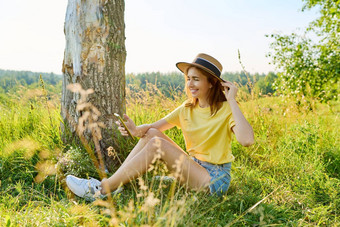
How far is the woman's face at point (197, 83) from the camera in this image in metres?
2.82

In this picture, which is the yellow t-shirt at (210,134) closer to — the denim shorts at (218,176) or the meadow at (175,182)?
the denim shorts at (218,176)

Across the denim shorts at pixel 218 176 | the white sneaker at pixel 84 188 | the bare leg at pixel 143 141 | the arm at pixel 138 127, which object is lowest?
the white sneaker at pixel 84 188

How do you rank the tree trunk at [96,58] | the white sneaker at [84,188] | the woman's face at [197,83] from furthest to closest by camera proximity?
the tree trunk at [96,58] → the woman's face at [197,83] → the white sneaker at [84,188]

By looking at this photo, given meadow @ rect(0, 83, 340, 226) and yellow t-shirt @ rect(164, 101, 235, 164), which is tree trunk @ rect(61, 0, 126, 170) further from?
yellow t-shirt @ rect(164, 101, 235, 164)

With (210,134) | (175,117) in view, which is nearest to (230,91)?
(210,134)

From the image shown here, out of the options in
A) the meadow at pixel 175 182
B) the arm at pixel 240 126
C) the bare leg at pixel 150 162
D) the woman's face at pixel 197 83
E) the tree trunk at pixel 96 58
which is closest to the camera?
the meadow at pixel 175 182

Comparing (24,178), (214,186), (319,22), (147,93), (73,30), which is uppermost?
(319,22)

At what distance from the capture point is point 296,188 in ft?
9.93

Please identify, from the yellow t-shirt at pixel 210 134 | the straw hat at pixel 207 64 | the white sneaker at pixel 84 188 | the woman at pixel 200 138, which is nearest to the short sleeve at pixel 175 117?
the woman at pixel 200 138

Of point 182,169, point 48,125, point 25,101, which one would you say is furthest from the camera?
point 25,101

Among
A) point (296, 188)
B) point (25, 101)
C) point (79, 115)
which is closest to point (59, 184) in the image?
point (79, 115)

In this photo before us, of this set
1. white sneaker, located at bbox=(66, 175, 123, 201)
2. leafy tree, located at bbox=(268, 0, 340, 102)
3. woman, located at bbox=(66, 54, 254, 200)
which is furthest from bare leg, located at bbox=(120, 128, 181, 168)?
leafy tree, located at bbox=(268, 0, 340, 102)

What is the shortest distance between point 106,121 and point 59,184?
0.86 metres

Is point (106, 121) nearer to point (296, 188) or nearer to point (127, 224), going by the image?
point (127, 224)
